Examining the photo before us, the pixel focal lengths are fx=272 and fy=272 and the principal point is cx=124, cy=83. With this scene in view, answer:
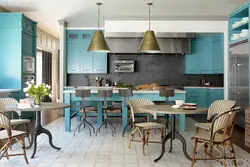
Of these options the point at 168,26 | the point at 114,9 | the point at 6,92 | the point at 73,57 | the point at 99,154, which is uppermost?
the point at 114,9

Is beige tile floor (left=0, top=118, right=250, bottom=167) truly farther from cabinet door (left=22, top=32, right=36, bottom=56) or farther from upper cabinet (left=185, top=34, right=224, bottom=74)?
upper cabinet (left=185, top=34, right=224, bottom=74)

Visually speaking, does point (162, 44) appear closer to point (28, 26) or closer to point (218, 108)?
point (28, 26)

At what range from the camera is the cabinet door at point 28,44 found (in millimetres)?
7078

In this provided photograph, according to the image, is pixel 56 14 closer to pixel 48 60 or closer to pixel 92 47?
pixel 92 47

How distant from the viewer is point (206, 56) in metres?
8.66

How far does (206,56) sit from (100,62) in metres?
3.38

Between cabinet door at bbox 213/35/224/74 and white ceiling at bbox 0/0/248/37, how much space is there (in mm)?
801

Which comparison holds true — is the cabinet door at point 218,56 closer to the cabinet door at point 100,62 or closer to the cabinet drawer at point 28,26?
the cabinet door at point 100,62

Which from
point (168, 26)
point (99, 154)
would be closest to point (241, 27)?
point (168, 26)


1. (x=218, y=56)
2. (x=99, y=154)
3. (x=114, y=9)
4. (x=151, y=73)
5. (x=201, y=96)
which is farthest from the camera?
(x=151, y=73)

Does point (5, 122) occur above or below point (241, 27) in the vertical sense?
below

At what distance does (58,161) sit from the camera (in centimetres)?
373

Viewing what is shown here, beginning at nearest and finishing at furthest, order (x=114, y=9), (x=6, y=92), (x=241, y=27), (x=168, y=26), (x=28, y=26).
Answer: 1. (x=6, y=92)
2. (x=241, y=27)
3. (x=28, y=26)
4. (x=114, y=9)
5. (x=168, y=26)

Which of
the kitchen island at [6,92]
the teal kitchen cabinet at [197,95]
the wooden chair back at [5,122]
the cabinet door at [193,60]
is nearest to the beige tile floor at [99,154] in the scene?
the wooden chair back at [5,122]
